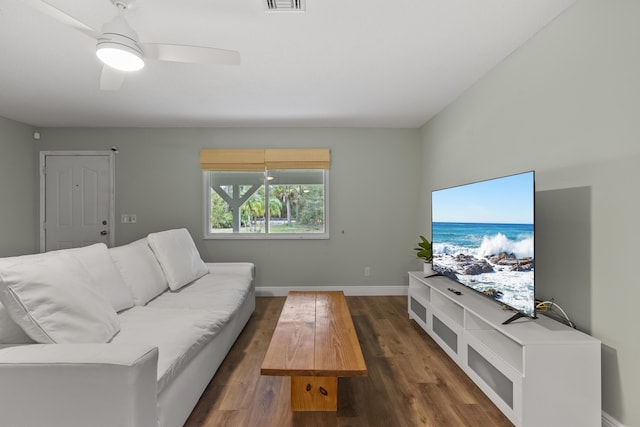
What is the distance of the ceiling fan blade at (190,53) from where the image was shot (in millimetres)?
1742

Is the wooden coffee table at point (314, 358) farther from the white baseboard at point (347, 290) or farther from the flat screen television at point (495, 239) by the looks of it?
the white baseboard at point (347, 290)

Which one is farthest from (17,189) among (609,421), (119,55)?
(609,421)

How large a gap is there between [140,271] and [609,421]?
10.1 feet

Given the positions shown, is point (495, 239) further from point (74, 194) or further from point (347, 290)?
point (74, 194)

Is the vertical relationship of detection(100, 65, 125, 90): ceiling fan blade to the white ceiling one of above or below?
below

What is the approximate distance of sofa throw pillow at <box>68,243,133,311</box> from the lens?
189 cm

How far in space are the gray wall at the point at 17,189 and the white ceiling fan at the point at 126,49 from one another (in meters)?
3.22

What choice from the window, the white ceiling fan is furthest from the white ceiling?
the window

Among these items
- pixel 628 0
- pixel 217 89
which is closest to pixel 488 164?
pixel 628 0

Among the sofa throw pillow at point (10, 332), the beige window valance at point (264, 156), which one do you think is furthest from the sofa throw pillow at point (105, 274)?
the beige window valance at point (264, 156)

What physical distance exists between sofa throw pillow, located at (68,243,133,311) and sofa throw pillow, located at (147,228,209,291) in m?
0.60

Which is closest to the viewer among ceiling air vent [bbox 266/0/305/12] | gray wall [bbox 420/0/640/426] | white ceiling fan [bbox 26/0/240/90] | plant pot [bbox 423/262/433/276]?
gray wall [bbox 420/0/640/426]

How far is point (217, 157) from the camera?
4.20 m

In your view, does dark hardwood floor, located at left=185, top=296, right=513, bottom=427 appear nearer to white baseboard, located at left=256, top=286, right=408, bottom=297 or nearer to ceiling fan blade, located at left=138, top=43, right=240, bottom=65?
white baseboard, located at left=256, top=286, right=408, bottom=297
